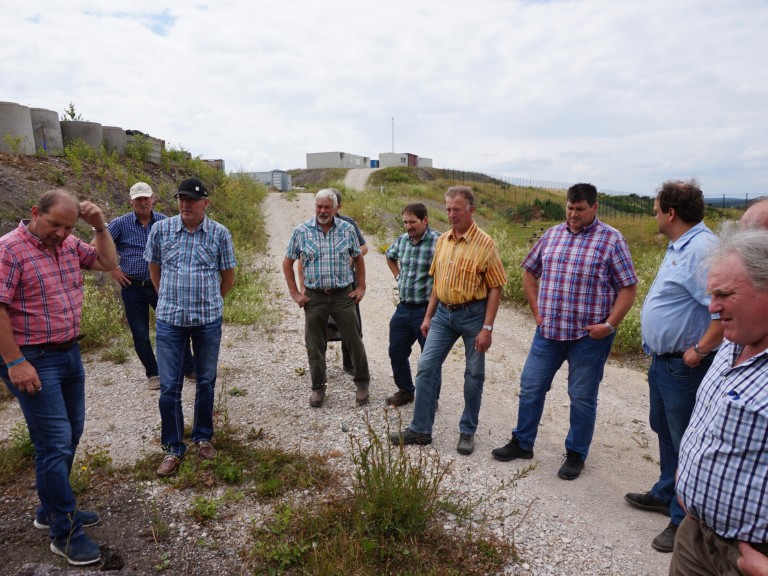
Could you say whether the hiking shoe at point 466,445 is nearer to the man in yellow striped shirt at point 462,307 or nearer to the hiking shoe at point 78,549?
the man in yellow striped shirt at point 462,307

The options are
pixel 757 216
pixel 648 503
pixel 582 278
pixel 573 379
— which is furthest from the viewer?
pixel 573 379

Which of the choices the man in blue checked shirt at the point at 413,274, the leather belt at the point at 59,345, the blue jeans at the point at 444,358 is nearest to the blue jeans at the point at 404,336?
the man in blue checked shirt at the point at 413,274

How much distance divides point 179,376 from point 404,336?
2.01m

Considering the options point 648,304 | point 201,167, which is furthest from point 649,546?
point 201,167

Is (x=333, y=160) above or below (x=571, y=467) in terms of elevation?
above

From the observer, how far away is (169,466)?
3.88 metres

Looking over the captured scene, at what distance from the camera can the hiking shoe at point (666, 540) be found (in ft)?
10.1

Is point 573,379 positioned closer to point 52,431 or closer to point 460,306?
point 460,306

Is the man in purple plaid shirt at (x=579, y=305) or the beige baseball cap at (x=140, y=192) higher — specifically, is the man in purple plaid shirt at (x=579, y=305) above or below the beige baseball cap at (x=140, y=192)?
below

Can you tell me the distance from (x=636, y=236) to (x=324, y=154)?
4313 centimetres

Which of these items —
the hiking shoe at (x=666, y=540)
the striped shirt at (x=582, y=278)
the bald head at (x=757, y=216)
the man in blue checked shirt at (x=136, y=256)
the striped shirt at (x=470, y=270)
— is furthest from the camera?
the man in blue checked shirt at (x=136, y=256)

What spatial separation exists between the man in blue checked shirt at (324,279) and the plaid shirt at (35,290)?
197cm

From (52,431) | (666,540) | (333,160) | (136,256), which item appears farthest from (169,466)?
(333,160)

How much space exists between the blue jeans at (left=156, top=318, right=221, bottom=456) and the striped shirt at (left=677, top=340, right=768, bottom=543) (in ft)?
10.7
